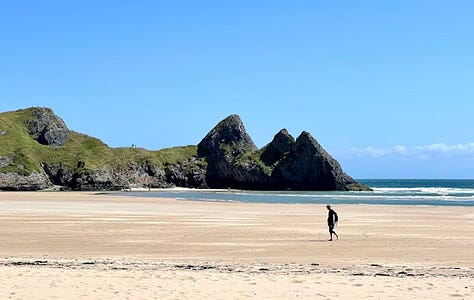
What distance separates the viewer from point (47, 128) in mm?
147625

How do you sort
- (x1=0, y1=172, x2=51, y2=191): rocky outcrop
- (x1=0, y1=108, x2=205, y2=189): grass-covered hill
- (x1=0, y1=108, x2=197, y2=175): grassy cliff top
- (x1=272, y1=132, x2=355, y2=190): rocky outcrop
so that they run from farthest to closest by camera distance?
(x1=272, y1=132, x2=355, y2=190): rocky outcrop → (x1=0, y1=108, x2=205, y2=189): grass-covered hill → (x1=0, y1=108, x2=197, y2=175): grassy cliff top → (x1=0, y1=172, x2=51, y2=191): rocky outcrop

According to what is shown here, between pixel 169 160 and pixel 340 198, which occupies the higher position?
pixel 169 160

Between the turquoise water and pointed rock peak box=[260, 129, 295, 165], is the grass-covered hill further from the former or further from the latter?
the turquoise water

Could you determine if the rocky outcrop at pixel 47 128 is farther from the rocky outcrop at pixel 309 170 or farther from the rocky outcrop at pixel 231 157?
the rocky outcrop at pixel 309 170

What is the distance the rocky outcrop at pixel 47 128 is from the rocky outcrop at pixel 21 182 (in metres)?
30.0

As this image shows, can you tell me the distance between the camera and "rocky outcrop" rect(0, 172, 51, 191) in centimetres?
11219

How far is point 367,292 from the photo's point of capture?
44.0ft

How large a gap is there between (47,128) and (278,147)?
58.8 meters

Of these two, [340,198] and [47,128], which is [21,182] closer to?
[47,128]

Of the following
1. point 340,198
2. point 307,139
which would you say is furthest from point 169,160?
point 340,198

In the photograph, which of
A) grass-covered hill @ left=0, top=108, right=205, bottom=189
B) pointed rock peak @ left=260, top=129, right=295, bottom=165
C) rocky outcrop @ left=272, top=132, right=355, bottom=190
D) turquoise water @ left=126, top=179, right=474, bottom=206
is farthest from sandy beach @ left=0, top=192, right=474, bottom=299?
pointed rock peak @ left=260, top=129, right=295, bottom=165

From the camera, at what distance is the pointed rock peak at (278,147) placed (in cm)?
14612

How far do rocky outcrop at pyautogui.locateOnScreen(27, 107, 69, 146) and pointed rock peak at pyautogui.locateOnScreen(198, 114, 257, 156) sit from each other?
3592cm

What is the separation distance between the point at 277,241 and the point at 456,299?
13.4m
